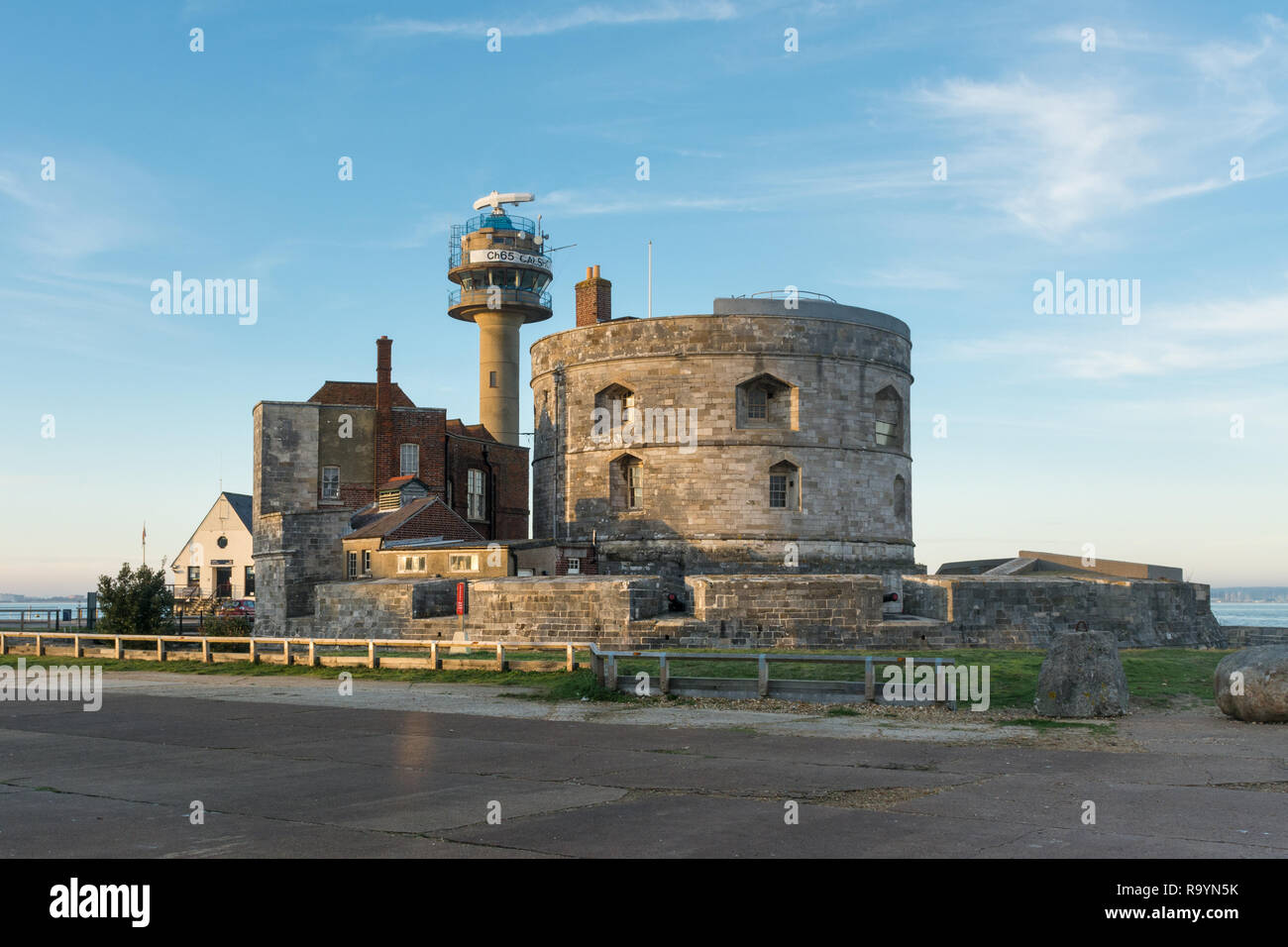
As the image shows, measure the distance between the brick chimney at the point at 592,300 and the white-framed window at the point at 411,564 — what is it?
37.3ft

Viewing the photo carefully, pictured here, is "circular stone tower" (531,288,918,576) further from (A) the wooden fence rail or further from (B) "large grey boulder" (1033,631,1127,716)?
(B) "large grey boulder" (1033,631,1127,716)

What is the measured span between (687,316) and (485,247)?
25822 millimetres

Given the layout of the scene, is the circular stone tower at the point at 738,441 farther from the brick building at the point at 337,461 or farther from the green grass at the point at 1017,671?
Result: the green grass at the point at 1017,671

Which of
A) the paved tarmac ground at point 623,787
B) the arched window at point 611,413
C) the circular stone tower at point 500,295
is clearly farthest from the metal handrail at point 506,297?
the paved tarmac ground at point 623,787

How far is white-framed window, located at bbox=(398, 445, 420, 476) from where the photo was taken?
46.9 meters

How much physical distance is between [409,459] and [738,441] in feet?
48.0

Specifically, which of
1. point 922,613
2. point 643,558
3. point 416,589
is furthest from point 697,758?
point 643,558

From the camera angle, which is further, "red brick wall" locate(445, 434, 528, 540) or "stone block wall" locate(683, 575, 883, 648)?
"red brick wall" locate(445, 434, 528, 540)

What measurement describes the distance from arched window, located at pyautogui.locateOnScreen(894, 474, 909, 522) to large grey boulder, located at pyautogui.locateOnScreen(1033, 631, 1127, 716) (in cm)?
2803

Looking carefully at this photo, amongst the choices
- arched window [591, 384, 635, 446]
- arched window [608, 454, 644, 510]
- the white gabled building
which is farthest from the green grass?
the white gabled building

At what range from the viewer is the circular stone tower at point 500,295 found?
6259 centimetres

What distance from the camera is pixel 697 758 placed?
12172 millimetres

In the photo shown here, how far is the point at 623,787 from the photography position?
413 inches

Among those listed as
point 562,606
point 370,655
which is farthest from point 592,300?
point 370,655
